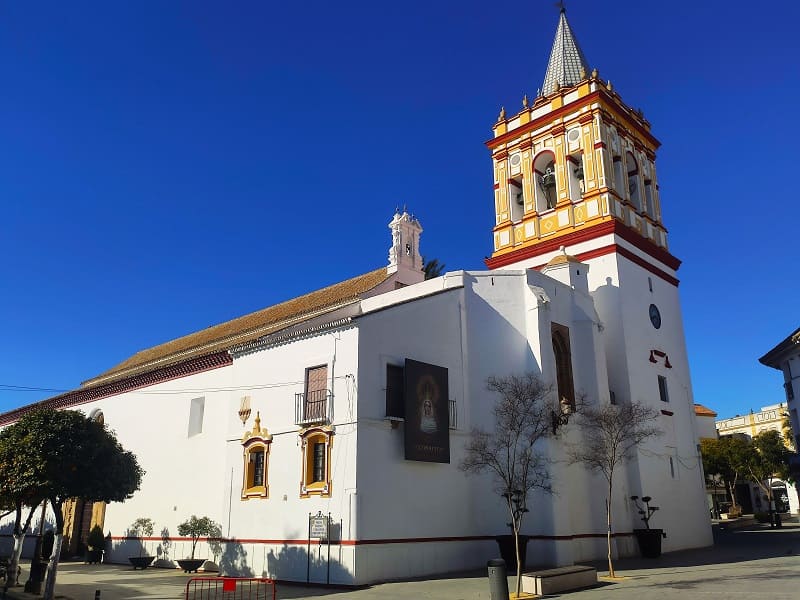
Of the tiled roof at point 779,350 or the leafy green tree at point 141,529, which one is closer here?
the leafy green tree at point 141,529

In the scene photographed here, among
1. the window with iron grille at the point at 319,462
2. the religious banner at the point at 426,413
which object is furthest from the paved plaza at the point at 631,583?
the religious banner at the point at 426,413

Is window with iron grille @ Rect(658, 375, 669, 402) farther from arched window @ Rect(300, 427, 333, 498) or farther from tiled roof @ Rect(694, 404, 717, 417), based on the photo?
tiled roof @ Rect(694, 404, 717, 417)

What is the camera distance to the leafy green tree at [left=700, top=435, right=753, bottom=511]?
170 feet

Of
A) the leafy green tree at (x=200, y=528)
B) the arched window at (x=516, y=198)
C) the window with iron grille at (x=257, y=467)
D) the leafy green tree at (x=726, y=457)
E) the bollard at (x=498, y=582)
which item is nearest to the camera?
the bollard at (x=498, y=582)

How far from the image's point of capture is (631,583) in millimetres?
17281

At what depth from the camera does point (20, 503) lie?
20297mm

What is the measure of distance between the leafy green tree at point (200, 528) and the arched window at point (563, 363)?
45.0ft

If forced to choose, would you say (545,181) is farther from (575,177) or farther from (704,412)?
(704,412)

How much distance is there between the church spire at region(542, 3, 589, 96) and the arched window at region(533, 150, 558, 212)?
12.8 feet

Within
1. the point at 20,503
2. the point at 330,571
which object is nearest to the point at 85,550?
the point at 20,503

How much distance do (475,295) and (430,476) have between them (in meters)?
7.20

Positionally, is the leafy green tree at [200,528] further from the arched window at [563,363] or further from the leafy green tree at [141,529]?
the arched window at [563,363]

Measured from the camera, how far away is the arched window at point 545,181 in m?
32.6

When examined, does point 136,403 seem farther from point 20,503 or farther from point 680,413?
point 680,413
